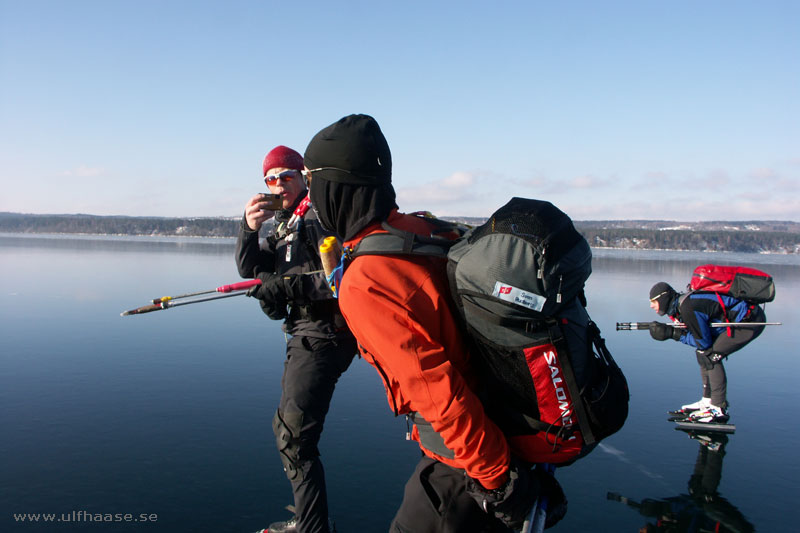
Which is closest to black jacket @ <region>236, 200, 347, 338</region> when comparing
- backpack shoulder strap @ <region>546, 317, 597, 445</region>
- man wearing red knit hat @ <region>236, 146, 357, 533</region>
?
man wearing red knit hat @ <region>236, 146, 357, 533</region>

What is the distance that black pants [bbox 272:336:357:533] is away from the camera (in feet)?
10.1

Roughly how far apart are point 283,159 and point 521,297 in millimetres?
2408

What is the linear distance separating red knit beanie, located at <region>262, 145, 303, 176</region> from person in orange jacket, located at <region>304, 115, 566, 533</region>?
158 centimetres

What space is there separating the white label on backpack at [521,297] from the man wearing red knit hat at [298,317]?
1722mm

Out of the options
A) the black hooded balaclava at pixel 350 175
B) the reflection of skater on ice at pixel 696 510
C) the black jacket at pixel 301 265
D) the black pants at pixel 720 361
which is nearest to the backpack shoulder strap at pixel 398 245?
the black hooded balaclava at pixel 350 175

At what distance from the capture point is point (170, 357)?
7.64 metres

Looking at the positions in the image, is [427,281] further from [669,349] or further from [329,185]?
[669,349]

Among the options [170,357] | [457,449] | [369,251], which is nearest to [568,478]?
[457,449]

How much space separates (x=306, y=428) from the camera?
10.1 feet

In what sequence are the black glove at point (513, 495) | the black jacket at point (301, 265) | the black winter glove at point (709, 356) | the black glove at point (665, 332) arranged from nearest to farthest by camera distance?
the black glove at point (513, 495)
the black jacket at point (301, 265)
the black winter glove at point (709, 356)
the black glove at point (665, 332)

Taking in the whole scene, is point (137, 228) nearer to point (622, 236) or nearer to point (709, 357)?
point (622, 236)

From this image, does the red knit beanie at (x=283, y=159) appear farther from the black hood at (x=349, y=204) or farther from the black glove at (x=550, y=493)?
the black glove at (x=550, y=493)

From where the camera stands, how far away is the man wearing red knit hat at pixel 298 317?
309 centimetres

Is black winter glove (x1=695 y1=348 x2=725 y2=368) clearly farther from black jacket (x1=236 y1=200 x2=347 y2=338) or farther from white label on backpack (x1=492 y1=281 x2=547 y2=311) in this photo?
white label on backpack (x1=492 y1=281 x2=547 y2=311)
